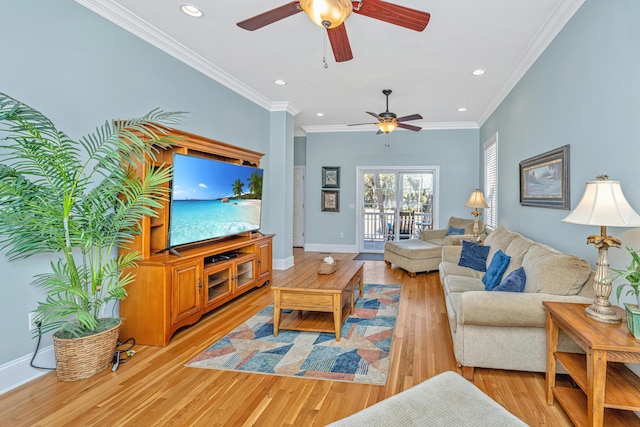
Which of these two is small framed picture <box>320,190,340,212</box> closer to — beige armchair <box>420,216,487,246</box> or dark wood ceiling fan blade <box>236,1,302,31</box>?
beige armchair <box>420,216,487,246</box>

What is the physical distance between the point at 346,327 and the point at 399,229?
4697mm

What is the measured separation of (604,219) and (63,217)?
3.16m

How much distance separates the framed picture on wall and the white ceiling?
1.10m

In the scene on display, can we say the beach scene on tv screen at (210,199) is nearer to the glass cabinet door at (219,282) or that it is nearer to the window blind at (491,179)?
the glass cabinet door at (219,282)

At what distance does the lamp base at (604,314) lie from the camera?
1.75 meters

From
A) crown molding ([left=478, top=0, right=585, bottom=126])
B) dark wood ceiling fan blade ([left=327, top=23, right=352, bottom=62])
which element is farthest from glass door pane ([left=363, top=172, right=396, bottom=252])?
dark wood ceiling fan blade ([left=327, top=23, right=352, bottom=62])

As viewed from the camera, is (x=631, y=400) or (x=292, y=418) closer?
(x=631, y=400)

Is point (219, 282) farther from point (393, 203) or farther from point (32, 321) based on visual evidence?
point (393, 203)

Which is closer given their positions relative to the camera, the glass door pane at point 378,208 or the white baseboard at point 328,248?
the glass door pane at point 378,208

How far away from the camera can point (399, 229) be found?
7.65 metres

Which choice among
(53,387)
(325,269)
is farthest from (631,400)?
(53,387)

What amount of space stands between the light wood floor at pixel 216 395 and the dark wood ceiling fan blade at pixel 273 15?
246 centimetres

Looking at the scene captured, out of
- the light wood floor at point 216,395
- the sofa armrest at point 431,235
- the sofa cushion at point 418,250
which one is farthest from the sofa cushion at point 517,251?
the sofa armrest at point 431,235

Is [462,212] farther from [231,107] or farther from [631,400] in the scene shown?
[631,400]
